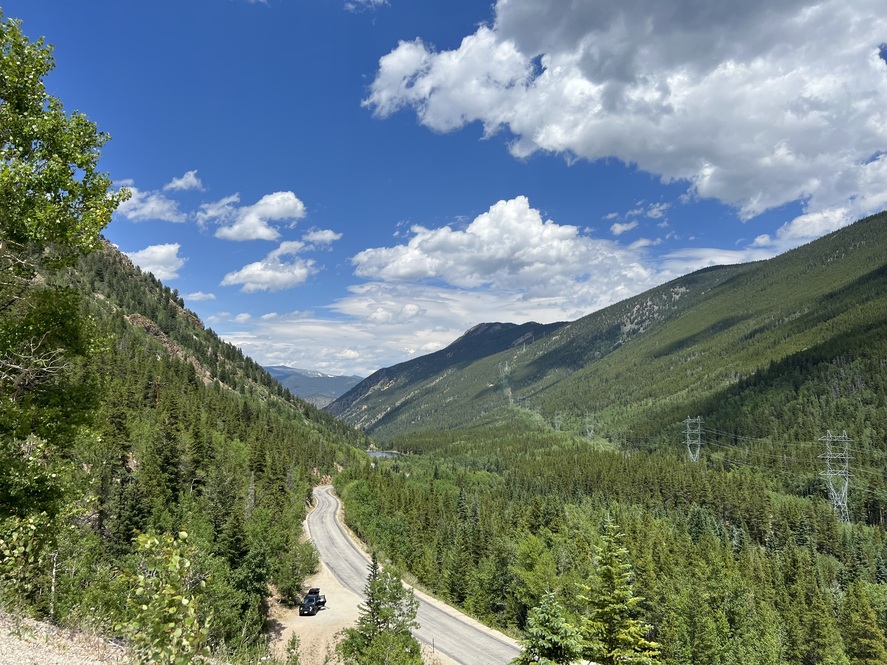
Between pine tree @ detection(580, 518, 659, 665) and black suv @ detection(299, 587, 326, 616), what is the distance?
35635 mm

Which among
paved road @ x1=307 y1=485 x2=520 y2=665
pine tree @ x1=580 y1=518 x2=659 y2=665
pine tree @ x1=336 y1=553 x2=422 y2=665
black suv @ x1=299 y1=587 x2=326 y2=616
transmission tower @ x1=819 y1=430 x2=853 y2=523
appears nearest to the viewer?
pine tree @ x1=580 y1=518 x2=659 y2=665

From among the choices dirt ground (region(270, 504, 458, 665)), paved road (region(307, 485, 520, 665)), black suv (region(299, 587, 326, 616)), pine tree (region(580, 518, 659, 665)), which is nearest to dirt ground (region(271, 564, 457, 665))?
dirt ground (region(270, 504, 458, 665))

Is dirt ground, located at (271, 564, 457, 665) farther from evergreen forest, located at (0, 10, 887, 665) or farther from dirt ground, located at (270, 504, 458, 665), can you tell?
evergreen forest, located at (0, 10, 887, 665)

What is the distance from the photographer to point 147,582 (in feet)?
22.5

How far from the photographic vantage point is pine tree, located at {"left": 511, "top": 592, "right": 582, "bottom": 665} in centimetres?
2012

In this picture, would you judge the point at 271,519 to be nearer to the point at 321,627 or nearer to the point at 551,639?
the point at 321,627

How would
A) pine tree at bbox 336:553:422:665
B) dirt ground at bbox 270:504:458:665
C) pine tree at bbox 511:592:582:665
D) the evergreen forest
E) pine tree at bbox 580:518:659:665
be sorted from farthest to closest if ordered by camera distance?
1. dirt ground at bbox 270:504:458:665
2. pine tree at bbox 336:553:422:665
3. pine tree at bbox 580:518:659:665
4. pine tree at bbox 511:592:582:665
5. the evergreen forest

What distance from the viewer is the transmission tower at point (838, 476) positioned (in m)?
130

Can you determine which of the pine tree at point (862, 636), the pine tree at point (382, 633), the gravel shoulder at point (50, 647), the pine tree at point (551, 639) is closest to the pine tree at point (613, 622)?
the pine tree at point (551, 639)

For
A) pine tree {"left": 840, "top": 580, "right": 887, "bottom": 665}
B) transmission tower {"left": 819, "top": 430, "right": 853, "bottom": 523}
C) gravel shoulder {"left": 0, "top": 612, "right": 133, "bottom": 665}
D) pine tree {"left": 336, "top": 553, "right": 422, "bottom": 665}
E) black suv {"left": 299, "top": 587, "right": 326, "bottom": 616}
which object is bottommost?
pine tree {"left": 840, "top": 580, "right": 887, "bottom": 665}

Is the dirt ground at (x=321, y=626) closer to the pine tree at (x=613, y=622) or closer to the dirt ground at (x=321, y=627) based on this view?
the dirt ground at (x=321, y=627)

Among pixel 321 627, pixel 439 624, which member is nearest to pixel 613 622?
pixel 439 624

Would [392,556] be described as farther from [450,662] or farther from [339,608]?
[450,662]

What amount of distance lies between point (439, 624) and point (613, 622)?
1247 inches
